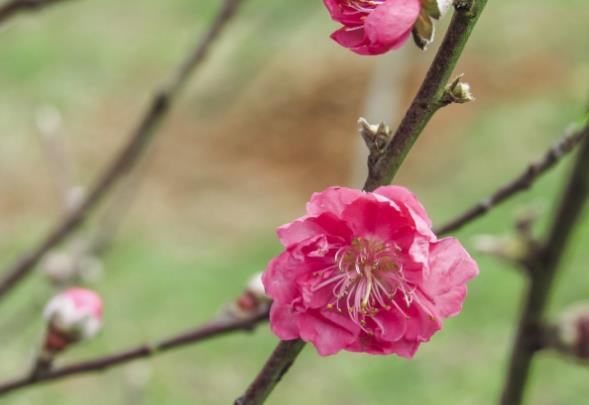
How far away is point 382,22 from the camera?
0.42 m

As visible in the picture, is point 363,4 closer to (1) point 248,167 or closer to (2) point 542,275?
(2) point 542,275

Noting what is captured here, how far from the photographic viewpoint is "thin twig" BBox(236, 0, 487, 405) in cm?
40

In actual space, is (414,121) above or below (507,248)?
above

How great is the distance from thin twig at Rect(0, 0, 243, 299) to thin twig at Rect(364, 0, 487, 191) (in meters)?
0.54

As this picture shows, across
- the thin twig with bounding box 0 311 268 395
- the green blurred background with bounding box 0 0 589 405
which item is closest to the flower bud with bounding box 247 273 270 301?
the thin twig with bounding box 0 311 268 395

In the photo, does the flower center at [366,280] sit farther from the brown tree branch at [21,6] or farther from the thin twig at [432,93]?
the brown tree branch at [21,6]

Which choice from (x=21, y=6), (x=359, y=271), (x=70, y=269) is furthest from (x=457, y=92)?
(x=70, y=269)

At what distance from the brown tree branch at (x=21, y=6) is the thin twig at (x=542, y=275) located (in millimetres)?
548

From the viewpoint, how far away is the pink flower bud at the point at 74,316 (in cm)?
80

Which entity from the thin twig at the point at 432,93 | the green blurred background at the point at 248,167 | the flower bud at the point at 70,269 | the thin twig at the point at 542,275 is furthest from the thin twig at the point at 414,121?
the green blurred background at the point at 248,167

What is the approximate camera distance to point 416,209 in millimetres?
465

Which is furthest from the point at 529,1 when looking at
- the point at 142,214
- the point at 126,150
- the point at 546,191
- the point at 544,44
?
the point at 126,150

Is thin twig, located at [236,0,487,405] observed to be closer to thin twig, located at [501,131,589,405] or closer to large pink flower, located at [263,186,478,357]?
large pink flower, located at [263,186,478,357]

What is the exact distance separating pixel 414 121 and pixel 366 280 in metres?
0.14
